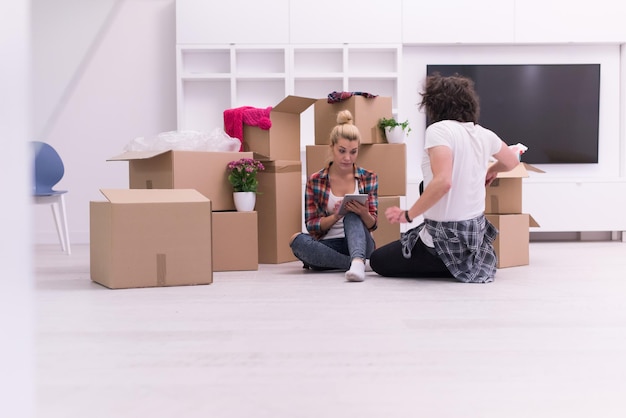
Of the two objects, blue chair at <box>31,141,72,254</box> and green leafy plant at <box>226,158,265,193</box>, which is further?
blue chair at <box>31,141,72,254</box>

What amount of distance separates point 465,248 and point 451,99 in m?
0.60

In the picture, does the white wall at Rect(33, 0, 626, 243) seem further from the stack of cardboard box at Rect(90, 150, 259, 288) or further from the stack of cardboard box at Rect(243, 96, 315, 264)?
the stack of cardboard box at Rect(90, 150, 259, 288)

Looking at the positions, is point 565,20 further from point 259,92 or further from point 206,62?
point 206,62

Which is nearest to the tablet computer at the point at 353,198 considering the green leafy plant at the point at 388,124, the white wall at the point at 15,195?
the green leafy plant at the point at 388,124

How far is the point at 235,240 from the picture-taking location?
3.29 metres

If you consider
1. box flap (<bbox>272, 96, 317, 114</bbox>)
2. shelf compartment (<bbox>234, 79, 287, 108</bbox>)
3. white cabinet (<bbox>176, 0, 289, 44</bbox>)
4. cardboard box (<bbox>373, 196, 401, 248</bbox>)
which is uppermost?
white cabinet (<bbox>176, 0, 289, 44</bbox>)

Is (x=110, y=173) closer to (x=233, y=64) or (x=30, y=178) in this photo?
(x=233, y=64)

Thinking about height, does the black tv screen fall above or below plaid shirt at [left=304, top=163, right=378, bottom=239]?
above

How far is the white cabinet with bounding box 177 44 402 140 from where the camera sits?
5.02 meters

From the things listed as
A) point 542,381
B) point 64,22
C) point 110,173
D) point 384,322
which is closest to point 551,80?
point 110,173

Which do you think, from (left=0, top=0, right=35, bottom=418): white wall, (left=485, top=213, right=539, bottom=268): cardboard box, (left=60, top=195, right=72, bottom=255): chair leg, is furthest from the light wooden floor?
(left=60, top=195, right=72, bottom=255): chair leg

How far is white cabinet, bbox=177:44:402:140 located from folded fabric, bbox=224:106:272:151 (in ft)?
3.80

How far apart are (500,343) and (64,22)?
134 centimetres

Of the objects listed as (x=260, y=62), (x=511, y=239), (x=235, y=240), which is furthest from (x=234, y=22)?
(x=511, y=239)
